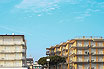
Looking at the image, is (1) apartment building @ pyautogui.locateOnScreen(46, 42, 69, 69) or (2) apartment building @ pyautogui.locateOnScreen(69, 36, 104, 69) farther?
(1) apartment building @ pyautogui.locateOnScreen(46, 42, 69, 69)

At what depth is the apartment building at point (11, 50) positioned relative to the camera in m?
93.4

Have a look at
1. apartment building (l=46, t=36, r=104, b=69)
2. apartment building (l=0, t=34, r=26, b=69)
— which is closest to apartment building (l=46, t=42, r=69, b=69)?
apartment building (l=46, t=36, r=104, b=69)

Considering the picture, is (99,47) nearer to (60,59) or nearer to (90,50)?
(90,50)

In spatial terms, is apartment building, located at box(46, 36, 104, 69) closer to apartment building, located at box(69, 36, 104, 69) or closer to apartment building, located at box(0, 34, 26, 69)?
apartment building, located at box(69, 36, 104, 69)

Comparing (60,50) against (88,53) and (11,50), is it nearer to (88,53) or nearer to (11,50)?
(88,53)

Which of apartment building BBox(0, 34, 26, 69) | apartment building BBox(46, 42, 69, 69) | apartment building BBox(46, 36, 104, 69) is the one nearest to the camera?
apartment building BBox(0, 34, 26, 69)

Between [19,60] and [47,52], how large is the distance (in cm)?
5951

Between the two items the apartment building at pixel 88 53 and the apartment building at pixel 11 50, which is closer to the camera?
the apartment building at pixel 11 50

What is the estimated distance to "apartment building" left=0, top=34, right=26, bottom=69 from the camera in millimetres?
93438

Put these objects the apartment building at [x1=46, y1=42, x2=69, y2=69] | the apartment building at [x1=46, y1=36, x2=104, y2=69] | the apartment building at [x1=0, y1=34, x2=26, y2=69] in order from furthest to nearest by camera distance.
Answer: 1. the apartment building at [x1=46, y1=42, x2=69, y2=69]
2. the apartment building at [x1=46, y1=36, x2=104, y2=69]
3. the apartment building at [x1=0, y1=34, x2=26, y2=69]

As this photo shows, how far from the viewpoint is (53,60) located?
387ft

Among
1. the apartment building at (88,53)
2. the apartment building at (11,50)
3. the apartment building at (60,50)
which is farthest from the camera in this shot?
the apartment building at (60,50)

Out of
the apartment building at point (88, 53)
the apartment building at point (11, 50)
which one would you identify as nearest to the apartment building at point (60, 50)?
the apartment building at point (88, 53)

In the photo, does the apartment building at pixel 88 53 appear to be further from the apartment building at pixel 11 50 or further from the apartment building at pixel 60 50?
the apartment building at pixel 11 50
